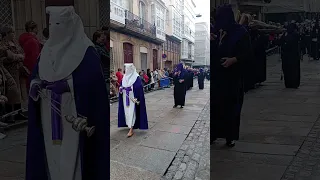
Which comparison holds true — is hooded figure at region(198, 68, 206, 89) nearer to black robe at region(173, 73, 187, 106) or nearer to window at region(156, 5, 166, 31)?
black robe at region(173, 73, 187, 106)

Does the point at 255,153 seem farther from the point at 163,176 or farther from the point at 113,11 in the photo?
the point at 113,11

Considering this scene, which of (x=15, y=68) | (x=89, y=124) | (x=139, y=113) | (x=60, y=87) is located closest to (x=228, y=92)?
(x=139, y=113)

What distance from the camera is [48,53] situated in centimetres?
136

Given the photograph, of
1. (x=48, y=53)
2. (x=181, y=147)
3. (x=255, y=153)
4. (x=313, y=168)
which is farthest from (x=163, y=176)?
(x=48, y=53)

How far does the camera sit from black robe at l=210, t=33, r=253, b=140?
5.21 feet

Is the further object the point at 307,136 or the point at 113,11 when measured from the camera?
the point at 307,136

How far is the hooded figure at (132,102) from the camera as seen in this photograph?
1556mm

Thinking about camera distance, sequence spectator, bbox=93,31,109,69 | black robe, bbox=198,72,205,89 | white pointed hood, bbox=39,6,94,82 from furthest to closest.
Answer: black robe, bbox=198,72,205,89, spectator, bbox=93,31,109,69, white pointed hood, bbox=39,6,94,82

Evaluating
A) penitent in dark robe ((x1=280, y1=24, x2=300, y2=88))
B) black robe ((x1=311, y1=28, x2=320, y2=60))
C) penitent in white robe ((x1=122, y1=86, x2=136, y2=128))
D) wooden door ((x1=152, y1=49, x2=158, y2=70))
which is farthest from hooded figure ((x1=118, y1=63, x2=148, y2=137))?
black robe ((x1=311, y1=28, x2=320, y2=60))

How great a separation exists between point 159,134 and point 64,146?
0.56 metres

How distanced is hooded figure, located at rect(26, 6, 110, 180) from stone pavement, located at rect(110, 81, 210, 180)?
23 centimetres

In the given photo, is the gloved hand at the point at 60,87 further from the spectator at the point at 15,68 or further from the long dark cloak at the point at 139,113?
the long dark cloak at the point at 139,113

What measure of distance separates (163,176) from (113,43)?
910mm

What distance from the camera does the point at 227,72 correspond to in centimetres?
161
